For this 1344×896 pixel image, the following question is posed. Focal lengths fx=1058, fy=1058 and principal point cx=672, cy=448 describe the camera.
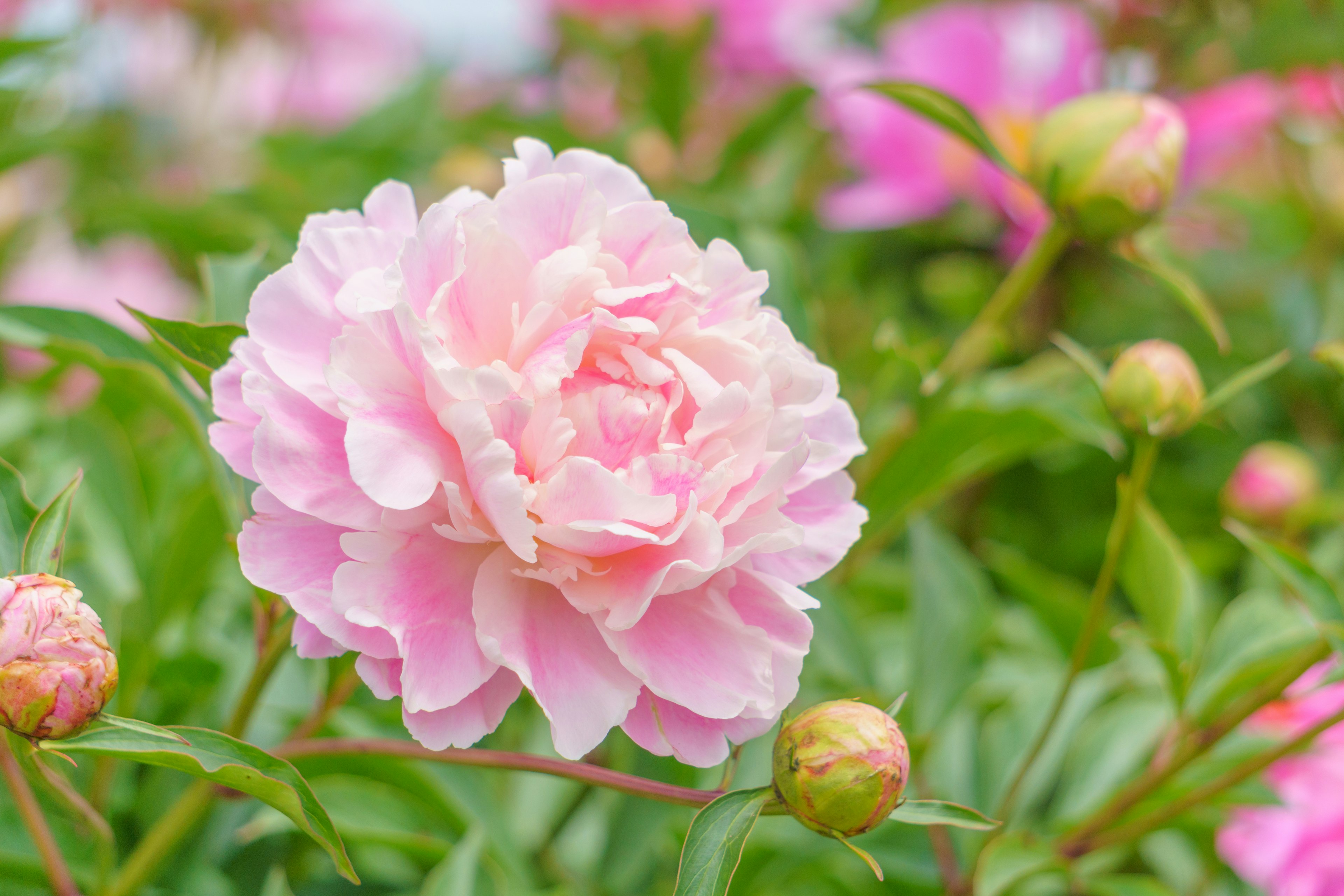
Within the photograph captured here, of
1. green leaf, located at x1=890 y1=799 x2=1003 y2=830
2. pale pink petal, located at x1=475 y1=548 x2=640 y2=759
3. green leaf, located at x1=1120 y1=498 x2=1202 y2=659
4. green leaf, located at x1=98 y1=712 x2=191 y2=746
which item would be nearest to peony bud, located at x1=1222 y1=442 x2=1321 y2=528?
green leaf, located at x1=1120 y1=498 x2=1202 y2=659

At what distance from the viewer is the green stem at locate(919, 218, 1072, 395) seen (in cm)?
63

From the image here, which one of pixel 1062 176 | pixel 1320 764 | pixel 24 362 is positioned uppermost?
pixel 1062 176

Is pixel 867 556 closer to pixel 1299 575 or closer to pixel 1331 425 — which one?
pixel 1299 575

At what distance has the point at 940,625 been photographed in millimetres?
702

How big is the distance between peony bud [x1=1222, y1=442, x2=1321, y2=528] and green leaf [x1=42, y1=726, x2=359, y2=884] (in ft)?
2.99

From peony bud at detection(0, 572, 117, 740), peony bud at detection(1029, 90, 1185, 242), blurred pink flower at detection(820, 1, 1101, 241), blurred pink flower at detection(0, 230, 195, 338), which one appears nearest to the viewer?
peony bud at detection(0, 572, 117, 740)

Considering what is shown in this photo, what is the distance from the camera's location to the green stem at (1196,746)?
529mm

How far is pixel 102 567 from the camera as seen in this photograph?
28.6 inches

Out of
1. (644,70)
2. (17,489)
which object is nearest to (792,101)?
(644,70)

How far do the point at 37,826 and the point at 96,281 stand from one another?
3.64 ft

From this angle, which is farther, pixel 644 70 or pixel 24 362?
pixel 644 70

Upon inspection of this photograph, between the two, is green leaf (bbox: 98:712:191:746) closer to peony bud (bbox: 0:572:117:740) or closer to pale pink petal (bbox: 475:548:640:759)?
peony bud (bbox: 0:572:117:740)

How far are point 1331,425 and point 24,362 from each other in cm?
151

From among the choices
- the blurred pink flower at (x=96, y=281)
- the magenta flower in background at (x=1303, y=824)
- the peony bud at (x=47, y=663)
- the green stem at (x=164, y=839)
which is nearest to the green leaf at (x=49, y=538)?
the peony bud at (x=47, y=663)
